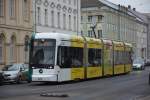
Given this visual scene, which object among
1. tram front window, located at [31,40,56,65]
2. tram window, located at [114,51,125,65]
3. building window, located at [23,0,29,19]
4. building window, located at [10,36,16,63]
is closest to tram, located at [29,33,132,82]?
tram front window, located at [31,40,56,65]

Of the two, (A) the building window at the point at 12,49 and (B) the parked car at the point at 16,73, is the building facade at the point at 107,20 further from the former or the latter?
(B) the parked car at the point at 16,73

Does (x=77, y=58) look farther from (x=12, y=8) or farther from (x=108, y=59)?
(x=12, y=8)

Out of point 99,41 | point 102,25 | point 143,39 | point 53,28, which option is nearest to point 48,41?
point 99,41

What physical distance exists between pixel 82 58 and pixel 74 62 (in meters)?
1.70

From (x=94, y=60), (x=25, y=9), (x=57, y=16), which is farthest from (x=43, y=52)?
(x=57, y=16)

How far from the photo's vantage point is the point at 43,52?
3203cm

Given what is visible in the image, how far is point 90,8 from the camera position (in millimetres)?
91500

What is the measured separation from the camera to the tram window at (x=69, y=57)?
32.3 m

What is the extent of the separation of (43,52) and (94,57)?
7.38 meters

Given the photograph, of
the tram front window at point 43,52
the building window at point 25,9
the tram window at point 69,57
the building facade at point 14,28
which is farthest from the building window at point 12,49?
the tram front window at point 43,52

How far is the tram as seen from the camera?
31609 mm

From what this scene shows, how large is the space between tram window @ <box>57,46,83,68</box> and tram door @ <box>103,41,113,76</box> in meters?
5.88

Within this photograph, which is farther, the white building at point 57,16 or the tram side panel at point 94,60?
the white building at point 57,16

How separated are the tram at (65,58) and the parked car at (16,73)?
15.3 feet
